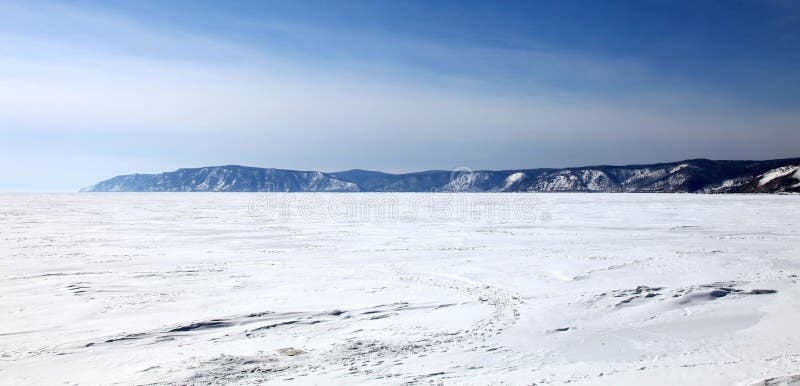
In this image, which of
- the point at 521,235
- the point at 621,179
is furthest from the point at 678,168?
the point at 521,235

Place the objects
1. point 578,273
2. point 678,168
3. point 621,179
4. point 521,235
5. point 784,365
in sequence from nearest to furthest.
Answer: point 784,365
point 578,273
point 521,235
point 678,168
point 621,179

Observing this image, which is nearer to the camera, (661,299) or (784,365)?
(784,365)

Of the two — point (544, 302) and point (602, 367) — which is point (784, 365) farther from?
point (544, 302)

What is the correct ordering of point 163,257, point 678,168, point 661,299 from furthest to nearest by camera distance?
1. point 678,168
2. point 163,257
3. point 661,299

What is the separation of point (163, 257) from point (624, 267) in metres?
12.0

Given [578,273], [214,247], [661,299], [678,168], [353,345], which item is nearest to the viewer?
[353,345]

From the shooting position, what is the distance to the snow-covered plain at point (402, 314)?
5555 millimetres

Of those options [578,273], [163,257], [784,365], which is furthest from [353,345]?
[163,257]

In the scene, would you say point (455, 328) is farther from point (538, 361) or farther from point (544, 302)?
point (544, 302)

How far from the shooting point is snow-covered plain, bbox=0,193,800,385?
5.55 meters

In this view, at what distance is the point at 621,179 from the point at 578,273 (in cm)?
15918

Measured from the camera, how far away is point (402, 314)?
7949mm

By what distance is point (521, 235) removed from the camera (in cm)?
1930

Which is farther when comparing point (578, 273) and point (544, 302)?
point (578, 273)
